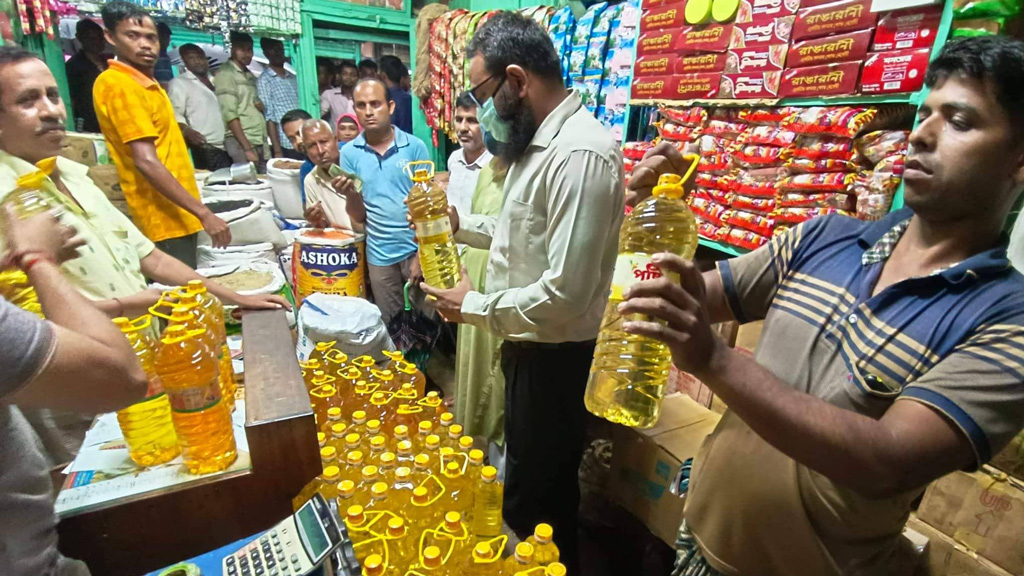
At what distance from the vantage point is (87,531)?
3.23 feet

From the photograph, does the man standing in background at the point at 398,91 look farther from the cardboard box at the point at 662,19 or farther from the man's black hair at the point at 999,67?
the man's black hair at the point at 999,67

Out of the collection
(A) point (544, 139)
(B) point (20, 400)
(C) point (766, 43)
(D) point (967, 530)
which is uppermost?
(C) point (766, 43)

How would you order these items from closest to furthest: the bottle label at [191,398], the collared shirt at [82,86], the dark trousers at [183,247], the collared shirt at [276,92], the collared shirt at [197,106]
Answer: the bottle label at [191,398] → the dark trousers at [183,247] → the collared shirt at [82,86] → the collared shirt at [197,106] → the collared shirt at [276,92]

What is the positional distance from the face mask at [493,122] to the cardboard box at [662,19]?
1160 mm

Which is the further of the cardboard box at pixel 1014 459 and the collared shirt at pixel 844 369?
the cardboard box at pixel 1014 459

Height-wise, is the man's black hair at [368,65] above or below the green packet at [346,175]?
above

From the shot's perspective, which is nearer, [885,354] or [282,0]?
[885,354]

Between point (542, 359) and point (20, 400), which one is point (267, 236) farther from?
point (20, 400)

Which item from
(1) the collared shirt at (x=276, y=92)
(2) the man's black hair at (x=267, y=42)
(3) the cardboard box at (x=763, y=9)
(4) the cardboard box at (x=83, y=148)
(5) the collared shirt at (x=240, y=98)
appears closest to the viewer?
(3) the cardboard box at (x=763, y=9)

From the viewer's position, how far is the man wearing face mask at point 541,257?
62.4 inches

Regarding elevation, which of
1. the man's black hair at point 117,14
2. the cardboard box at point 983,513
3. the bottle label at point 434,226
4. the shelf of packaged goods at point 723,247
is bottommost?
the cardboard box at point 983,513

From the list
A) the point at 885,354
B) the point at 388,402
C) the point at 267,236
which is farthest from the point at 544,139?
the point at 267,236

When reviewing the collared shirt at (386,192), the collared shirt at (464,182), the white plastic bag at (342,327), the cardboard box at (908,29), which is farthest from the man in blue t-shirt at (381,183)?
the cardboard box at (908,29)

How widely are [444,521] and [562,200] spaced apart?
969 millimetres
